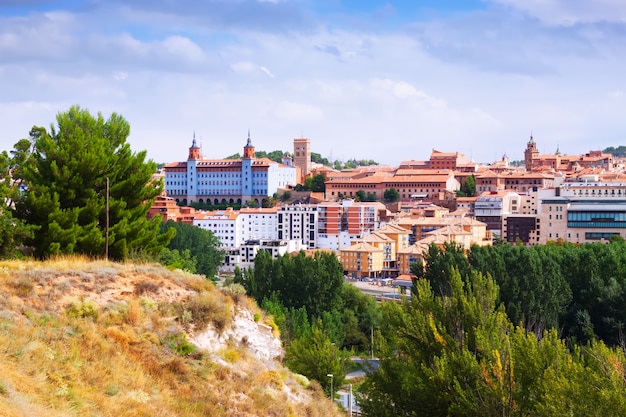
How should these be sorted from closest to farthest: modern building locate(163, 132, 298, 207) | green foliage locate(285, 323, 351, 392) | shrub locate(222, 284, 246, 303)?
shrub locate(222, 284, 246, 303), green foliage locate(285, 323, 351, 392), modern building locate(163, 132, 298, 207)

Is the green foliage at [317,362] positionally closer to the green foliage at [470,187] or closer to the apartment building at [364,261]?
the apartment building at [364,261]

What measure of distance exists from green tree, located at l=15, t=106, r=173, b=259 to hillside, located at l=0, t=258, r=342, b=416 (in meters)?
1.20

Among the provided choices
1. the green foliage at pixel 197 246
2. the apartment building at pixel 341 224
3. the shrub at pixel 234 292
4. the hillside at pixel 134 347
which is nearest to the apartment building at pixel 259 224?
the apartment building at pixel 341 224

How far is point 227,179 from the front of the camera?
7075 centimetres

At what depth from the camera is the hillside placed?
7895 mm

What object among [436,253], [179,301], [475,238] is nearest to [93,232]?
[179,301]

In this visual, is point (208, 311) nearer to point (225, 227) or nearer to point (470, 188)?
point (225, 227)

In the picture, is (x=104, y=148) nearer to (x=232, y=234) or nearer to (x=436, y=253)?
(x=436, y=253)

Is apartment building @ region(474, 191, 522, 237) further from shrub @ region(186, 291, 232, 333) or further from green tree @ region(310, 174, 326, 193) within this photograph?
shrub @ region(186, 291, 232, 333)

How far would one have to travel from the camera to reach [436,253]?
30.5 meters

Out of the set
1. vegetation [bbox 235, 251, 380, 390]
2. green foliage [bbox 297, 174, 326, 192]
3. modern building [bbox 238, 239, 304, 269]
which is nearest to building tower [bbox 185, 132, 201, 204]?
green foliage [bbox 297, 174, 326, 192]

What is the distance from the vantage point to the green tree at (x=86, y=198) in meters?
11.9

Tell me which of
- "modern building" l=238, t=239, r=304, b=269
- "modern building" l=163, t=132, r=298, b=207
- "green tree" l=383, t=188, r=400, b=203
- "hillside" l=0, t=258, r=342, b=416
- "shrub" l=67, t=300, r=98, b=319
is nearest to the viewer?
"hillside" l=0, t=258, r=342, b=416

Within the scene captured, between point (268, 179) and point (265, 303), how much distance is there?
41908mm
